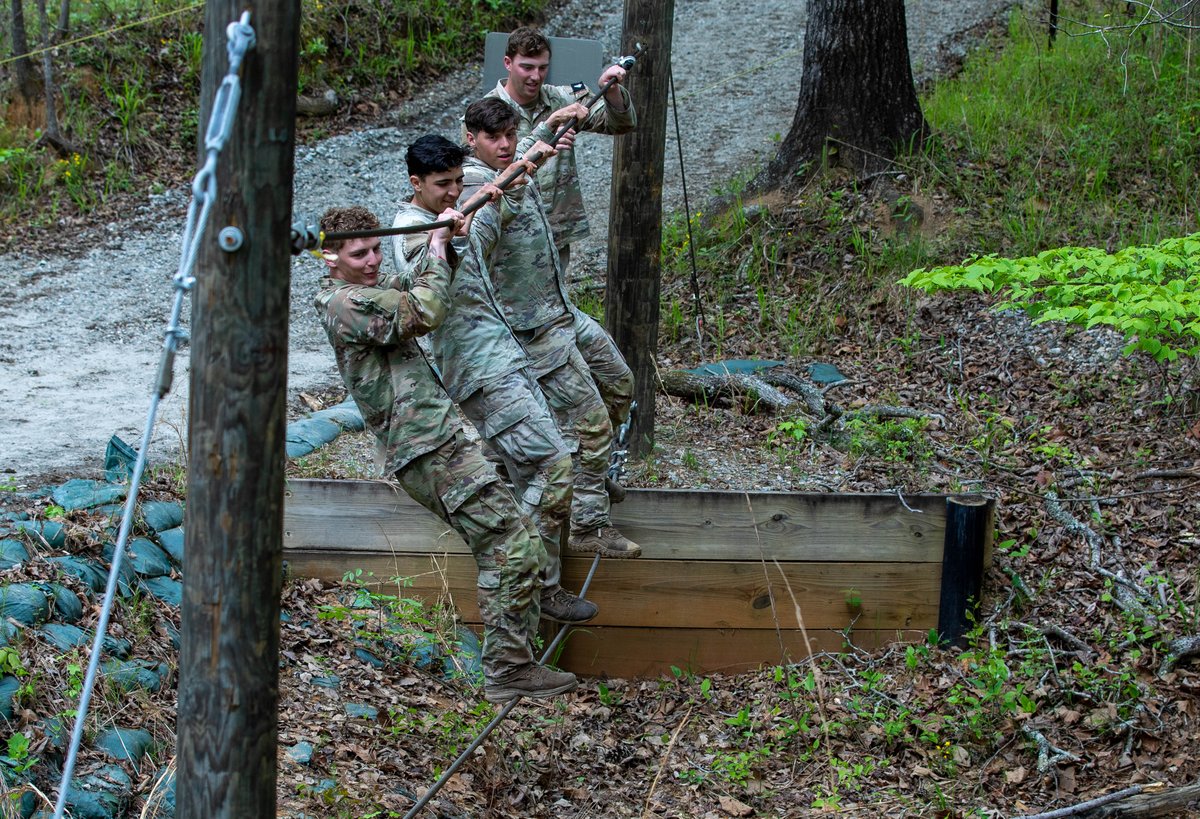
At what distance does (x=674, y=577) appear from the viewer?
5488 mm

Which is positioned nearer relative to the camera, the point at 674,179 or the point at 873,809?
the point at 873,809

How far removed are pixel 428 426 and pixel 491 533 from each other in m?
0.43

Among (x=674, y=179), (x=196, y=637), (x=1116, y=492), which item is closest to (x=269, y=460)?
(x=196, y=637)

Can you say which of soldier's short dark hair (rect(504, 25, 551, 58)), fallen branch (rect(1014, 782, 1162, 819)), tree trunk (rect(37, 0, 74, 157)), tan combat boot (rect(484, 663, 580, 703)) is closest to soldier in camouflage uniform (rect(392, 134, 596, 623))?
tan combat boot (rect(484, 663, 580, 703))

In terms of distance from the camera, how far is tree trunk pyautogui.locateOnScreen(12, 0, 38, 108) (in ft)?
33.4

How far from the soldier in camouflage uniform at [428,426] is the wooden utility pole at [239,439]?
127cm

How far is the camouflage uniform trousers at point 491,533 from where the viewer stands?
12.5 ft

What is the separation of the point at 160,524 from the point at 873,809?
3.13 meters

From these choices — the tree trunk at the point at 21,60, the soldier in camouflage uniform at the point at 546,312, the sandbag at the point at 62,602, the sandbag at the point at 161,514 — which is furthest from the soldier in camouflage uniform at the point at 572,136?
the tree trunk at the point at 21,60

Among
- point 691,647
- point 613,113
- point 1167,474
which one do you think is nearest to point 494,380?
point 613,113

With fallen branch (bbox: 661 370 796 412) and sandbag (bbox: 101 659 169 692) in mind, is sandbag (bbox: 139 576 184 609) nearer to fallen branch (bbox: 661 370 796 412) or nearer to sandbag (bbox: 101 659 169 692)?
sandbag (bbox: 101 659 169 692)

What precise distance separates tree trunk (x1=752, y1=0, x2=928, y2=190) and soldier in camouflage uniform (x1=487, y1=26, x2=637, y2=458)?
4457mm

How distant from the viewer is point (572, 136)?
15.2ft

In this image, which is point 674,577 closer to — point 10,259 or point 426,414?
point 426,414
